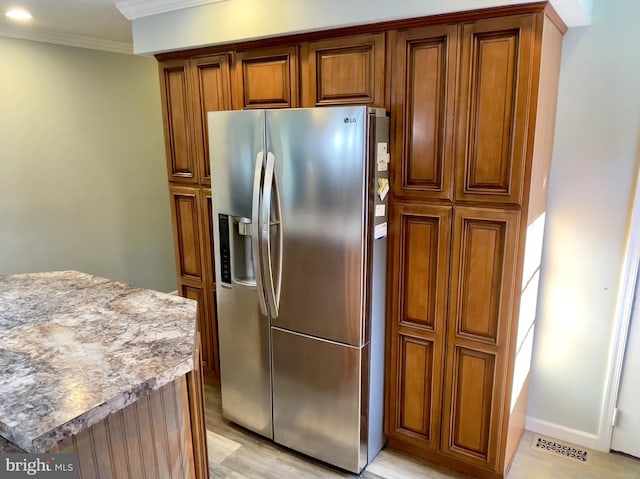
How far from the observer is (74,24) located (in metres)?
2.94

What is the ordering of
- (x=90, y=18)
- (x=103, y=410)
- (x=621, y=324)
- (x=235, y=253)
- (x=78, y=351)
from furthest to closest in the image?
(x=90, y=18) < (x=235, y=253) < (x=621, y=324) < (x=78, y=351) < (x=103, y=410)

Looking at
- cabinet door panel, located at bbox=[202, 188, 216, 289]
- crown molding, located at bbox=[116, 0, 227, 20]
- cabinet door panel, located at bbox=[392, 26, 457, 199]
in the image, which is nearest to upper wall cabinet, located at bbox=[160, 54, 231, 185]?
cabinet door panel, located at bbox=[202, 188, 216, 289]

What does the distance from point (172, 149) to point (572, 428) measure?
2813 mm

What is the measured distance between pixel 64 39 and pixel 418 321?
314cm

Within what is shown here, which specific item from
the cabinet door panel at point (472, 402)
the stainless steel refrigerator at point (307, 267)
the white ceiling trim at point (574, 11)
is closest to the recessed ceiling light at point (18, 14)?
the stainless steel refrigerator at point (307, 267)

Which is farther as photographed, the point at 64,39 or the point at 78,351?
the point at 64,39

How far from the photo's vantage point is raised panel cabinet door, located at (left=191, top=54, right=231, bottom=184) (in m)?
2.50

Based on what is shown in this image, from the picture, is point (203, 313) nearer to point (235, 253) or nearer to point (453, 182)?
point (235, 253)

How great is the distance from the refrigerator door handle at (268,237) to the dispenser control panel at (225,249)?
29cm

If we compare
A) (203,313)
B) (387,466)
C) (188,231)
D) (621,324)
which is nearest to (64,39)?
(188,231)

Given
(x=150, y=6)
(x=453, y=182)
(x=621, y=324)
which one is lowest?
(x=621, y=324)

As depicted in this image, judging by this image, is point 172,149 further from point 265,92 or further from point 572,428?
point 572,428

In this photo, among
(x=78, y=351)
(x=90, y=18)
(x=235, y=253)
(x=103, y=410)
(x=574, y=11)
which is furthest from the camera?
(x=90, y=18)

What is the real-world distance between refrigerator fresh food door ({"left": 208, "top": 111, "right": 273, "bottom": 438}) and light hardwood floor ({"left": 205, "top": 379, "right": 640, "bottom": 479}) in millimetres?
136
